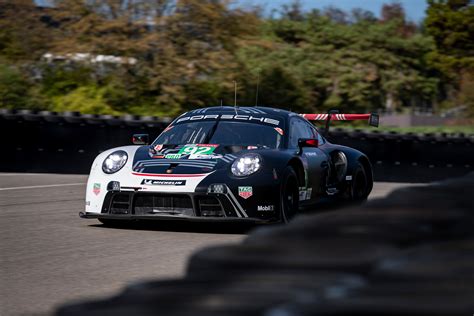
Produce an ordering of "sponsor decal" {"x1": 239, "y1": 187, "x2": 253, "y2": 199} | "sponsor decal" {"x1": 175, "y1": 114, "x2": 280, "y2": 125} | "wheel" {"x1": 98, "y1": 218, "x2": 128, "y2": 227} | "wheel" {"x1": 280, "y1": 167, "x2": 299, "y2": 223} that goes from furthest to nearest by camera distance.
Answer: "sponsor decal" {"x1": 175, "y1": 114, "x2": 280, "y2": 125}, "wheel" {"x1": 98, "y1": 218, "x2": 128, "y2": 227}, "wheel" {"x1": 280, "y1": 167, "x2": 299, "y2": 223}, "sponsor decal" {"x1": 239, "y1": 187, "x2": 253, "y2": 199}

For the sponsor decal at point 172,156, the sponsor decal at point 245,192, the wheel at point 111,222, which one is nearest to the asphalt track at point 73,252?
the wheel at point 111,222

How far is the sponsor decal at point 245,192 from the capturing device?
804cm

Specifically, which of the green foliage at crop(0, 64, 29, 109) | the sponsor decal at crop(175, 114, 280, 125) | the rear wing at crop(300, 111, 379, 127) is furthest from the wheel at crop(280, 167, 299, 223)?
the green foliage at crop(0, 64, 29, 109)

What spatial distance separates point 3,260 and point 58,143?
401 inches

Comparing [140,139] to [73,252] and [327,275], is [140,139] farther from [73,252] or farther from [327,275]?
[327,275]

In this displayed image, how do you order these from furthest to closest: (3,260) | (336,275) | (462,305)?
(3,260)
(336,275)
(462,305)

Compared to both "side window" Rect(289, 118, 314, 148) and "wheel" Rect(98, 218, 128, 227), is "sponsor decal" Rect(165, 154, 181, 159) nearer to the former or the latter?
"wheel" Rect(98, 218, 128, 227)

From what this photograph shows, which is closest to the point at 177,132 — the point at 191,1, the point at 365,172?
the point at 365,172

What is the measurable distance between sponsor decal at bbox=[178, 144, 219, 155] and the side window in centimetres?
93

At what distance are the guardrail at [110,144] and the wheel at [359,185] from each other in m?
6.91

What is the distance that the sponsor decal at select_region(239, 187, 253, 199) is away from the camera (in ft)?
26.4

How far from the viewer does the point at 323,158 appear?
383 inches

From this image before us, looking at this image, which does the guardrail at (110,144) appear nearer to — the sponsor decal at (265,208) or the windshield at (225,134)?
the windshield at (225,134)

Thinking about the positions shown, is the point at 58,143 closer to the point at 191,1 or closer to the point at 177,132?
A: the point at 177,132
